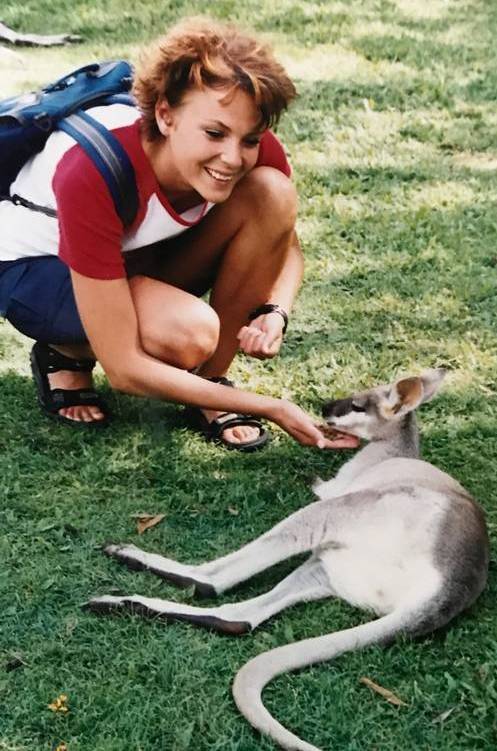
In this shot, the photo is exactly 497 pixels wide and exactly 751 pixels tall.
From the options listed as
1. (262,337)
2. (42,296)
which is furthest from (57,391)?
(262,337)

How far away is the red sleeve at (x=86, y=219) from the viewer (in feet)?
9.38

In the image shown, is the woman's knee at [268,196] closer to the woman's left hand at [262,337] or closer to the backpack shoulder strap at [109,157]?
the woman's left hand at [262,337]

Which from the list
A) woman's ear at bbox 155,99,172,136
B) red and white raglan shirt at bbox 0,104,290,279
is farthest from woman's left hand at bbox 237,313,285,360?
woman's ear at bbox 155,99,172,136

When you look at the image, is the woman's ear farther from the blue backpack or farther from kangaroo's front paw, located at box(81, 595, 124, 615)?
kangaroo's front paw, located at box(81, 595, 124, 615)

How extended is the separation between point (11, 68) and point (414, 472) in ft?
14.6

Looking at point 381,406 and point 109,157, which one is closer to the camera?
point 109,157

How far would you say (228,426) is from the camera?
3.56 metres

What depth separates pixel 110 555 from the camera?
2967mm

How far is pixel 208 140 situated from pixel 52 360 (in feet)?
3.64

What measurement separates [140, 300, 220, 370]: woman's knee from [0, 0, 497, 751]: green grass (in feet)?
1.25

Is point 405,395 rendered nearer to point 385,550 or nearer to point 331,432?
point 331,432

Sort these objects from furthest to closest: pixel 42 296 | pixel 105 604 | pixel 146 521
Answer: pixel 42 296 → pixel 146 521 → pixel 105 604

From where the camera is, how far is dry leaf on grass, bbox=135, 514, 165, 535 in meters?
3.11

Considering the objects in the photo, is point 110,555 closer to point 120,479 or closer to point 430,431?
point 120,479
